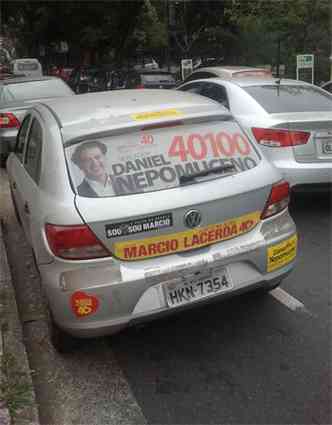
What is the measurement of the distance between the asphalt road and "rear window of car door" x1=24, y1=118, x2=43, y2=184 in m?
1.10

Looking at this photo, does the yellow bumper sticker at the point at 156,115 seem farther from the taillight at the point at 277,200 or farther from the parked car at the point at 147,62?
the parked car at the point at 147,62

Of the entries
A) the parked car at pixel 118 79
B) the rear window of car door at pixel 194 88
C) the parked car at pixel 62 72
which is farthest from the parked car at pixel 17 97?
the parked car at pixel 62 72

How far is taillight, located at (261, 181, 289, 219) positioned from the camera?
345 centimetres

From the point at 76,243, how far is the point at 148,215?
43cm

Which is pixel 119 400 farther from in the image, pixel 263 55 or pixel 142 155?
pixel 263 55

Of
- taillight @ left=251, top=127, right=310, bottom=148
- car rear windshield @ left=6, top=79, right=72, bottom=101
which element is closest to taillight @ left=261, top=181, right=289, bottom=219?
taillight @ left=251, top=127, right=310, bottom=148

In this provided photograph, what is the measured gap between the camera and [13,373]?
325 cm

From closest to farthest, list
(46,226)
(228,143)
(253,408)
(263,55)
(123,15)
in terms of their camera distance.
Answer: (253,408), (46,226), (228,143), (263,55), (123,15)

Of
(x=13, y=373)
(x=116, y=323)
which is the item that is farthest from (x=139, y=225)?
(x=13, y=373)

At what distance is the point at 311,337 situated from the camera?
358 centimetres

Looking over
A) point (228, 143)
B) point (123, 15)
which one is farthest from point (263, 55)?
point (228, 143)

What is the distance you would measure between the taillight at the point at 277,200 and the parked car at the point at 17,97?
613 cm

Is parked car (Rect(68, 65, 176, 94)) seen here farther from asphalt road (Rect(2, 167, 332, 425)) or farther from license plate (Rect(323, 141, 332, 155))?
asphalt road (Rect(2, 167, 332, 425))

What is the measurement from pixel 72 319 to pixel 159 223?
0.73 meters
